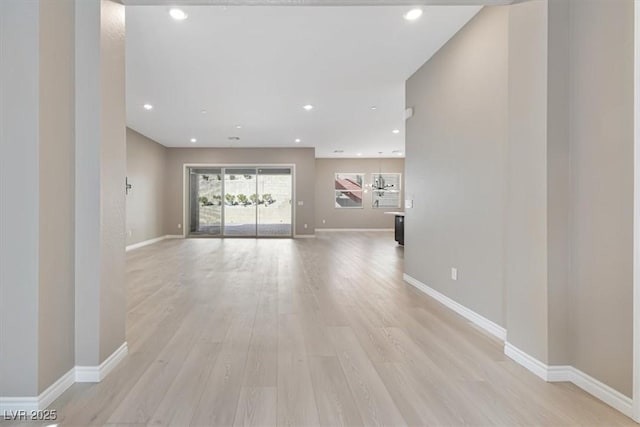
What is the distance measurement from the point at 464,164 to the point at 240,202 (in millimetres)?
8068

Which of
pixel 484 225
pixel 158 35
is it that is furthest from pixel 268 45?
Result: pixel 484 225

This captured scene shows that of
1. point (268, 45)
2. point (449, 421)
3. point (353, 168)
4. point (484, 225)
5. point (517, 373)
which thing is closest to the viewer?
point (449, 421)

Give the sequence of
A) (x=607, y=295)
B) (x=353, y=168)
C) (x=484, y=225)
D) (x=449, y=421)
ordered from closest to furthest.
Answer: (x=449, y=421)
(x=607, y=295)
(x=484, y=225)
(x=353, y=168)

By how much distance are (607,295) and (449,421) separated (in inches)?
43.4

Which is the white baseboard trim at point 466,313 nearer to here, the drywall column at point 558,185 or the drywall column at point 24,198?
the drywall column at point 558,185

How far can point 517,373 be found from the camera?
200 cm

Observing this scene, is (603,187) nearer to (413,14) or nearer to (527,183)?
(527,183)

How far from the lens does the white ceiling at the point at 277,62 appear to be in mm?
2965

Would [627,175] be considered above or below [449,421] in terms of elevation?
above

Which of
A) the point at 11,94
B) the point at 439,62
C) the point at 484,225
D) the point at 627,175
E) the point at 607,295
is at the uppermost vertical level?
the point at 439,62

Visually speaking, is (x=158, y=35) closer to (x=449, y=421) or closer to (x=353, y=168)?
(x=449, y=421)

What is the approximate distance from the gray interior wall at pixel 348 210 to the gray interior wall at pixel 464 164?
872cm

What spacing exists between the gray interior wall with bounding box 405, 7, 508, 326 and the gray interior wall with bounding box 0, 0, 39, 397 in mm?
3049

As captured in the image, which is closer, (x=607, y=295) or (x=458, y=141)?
(x=607, y=295)
